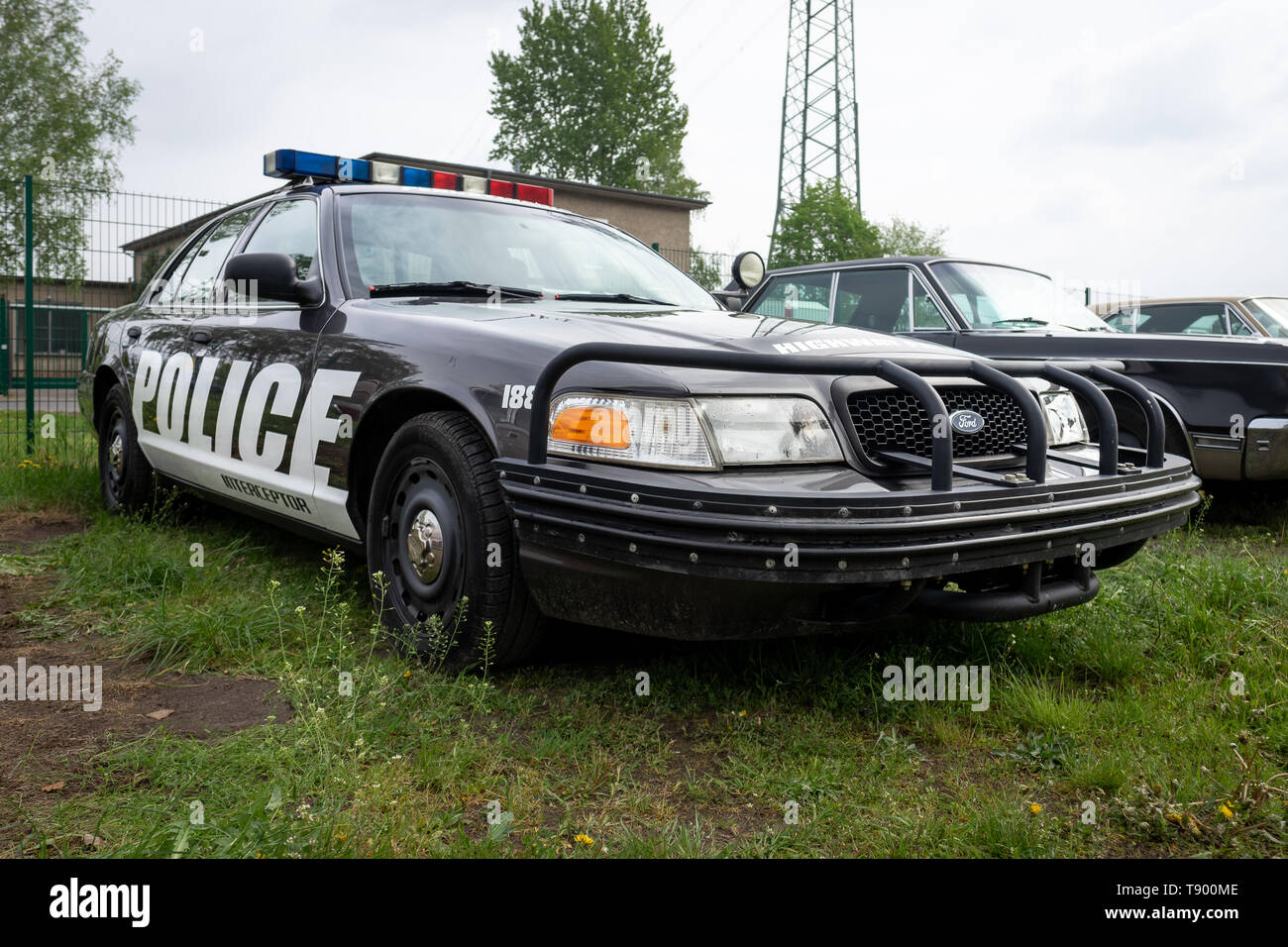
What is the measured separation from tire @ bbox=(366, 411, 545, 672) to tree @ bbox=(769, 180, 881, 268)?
68.0ft

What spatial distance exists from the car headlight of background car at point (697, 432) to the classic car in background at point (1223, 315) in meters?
6.59

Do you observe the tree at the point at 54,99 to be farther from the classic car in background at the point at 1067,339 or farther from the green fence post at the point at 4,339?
the classic car in background at the point at 1067,339

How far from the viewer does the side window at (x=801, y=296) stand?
21.5 feet

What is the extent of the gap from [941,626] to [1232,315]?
6.54 m

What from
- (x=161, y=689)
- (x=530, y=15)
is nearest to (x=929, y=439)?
(x=161, y=689)

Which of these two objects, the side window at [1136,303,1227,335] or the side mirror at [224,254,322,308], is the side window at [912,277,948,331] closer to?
the side window at [1136,303,1227,335]

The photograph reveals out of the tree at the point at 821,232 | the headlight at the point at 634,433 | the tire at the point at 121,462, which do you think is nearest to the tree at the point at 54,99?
the tree at the point at 821,232

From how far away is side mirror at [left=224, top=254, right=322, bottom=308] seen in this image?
3379 millimetres

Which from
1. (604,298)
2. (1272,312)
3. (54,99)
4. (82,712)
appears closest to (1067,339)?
(604,298)

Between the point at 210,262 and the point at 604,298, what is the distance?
2.30 metres

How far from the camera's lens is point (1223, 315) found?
8344mm

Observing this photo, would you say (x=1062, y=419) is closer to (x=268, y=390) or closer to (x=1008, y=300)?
(x=268, y=390)

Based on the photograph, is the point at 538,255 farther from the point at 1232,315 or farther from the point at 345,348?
the point at 1232,315

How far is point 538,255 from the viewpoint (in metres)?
3.81
